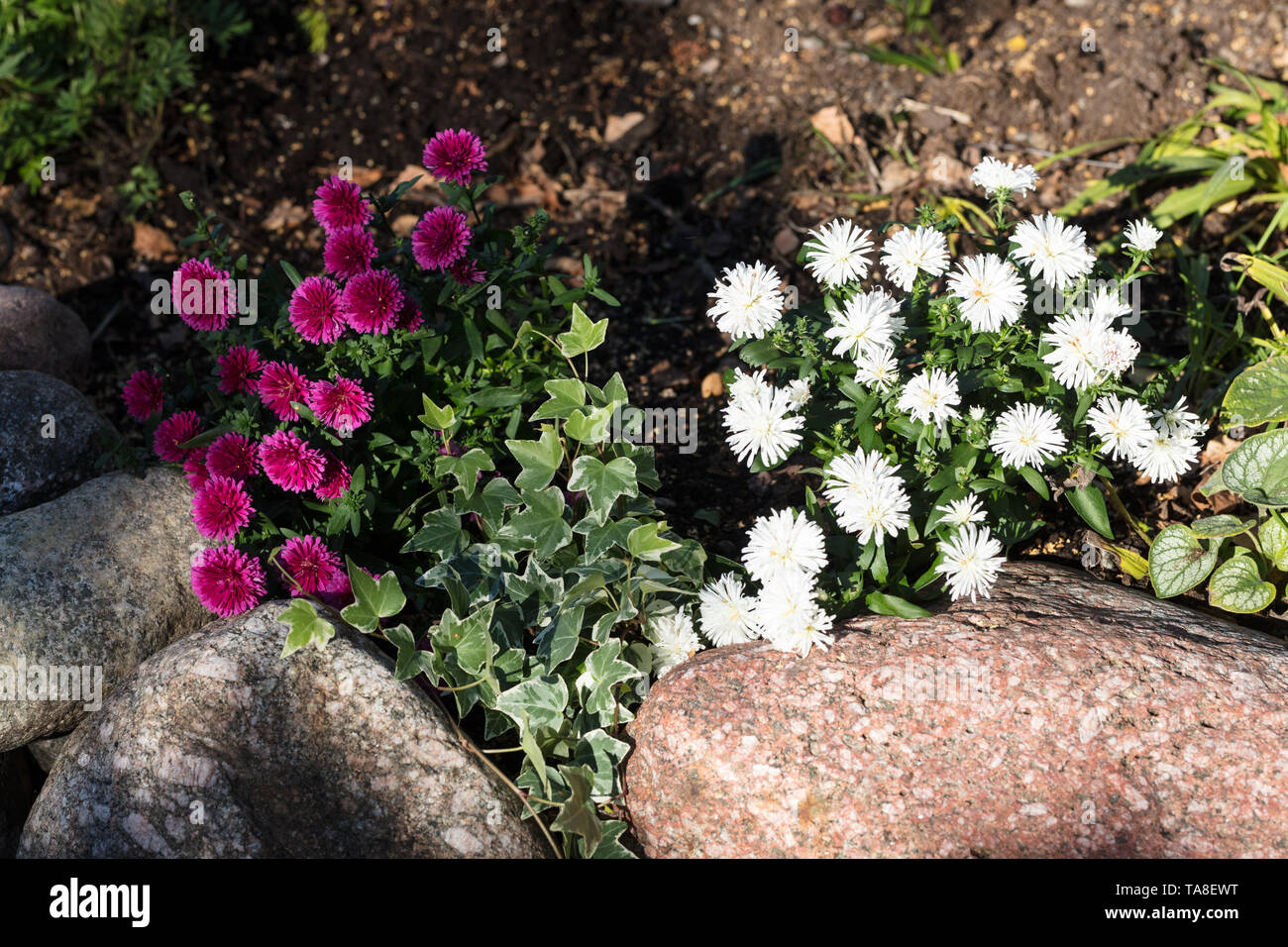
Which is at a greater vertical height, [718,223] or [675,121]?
[675,121]

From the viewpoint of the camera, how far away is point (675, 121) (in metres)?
4.71

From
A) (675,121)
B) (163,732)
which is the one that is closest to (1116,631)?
(163,732)

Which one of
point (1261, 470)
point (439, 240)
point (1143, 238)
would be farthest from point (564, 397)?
point (1261, 470)

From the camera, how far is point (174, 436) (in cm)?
296

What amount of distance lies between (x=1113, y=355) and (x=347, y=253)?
1950 millimetres

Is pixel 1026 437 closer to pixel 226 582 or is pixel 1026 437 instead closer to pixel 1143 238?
pixel 1143 238

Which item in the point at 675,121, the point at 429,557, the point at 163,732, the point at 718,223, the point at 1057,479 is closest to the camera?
the point at 163,732

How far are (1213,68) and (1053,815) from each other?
3.54m

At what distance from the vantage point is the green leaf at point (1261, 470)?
273cm

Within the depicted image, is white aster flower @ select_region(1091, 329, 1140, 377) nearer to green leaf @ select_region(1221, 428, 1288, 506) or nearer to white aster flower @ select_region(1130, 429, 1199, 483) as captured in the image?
white aster flower @ select_region(1130, 429, 1199, 483)

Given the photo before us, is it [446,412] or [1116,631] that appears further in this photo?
[446,412]

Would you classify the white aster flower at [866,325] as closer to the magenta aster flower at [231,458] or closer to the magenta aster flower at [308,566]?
the magenta aster flower at [308,566]

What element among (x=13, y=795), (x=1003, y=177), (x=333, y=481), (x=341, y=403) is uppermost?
(x=1003, y=177)

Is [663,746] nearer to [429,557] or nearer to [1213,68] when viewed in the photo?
[429,557]
